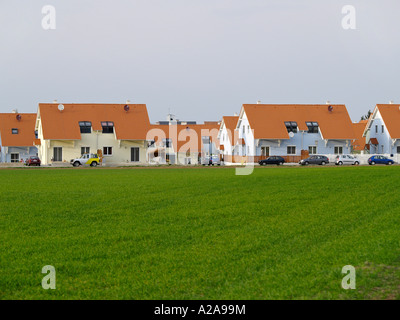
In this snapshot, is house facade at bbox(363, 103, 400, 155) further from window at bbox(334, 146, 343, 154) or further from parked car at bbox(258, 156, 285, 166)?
parked car at bbox(258, 156, 285, 166)

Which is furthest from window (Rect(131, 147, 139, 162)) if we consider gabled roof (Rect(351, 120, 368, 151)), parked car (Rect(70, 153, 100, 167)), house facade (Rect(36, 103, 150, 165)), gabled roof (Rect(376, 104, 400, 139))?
gabled roof (Rect(376, 104, 400, 139))

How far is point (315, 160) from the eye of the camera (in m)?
62.6

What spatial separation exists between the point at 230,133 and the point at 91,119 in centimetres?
2071

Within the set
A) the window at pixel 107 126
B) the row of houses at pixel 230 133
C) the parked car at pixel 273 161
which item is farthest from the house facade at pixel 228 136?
the window at pixel 107 126

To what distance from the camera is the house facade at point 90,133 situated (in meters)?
64.8

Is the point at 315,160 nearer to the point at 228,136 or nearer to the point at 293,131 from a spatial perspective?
the point at 293,131

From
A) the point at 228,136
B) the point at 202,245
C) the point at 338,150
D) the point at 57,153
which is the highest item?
the point at 228,136

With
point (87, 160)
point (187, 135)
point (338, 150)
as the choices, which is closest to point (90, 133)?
point (87, 160)

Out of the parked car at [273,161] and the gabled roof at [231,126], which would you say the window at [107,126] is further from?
the parked car at [273,161]

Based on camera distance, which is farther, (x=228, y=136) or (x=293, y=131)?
(x=228, y=136)

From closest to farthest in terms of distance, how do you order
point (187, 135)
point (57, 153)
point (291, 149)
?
point (57, 153)
point (291, 149)
point (187, 135)

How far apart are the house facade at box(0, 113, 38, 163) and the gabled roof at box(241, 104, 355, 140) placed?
30936mm

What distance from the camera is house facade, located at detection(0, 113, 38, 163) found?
75500mm
